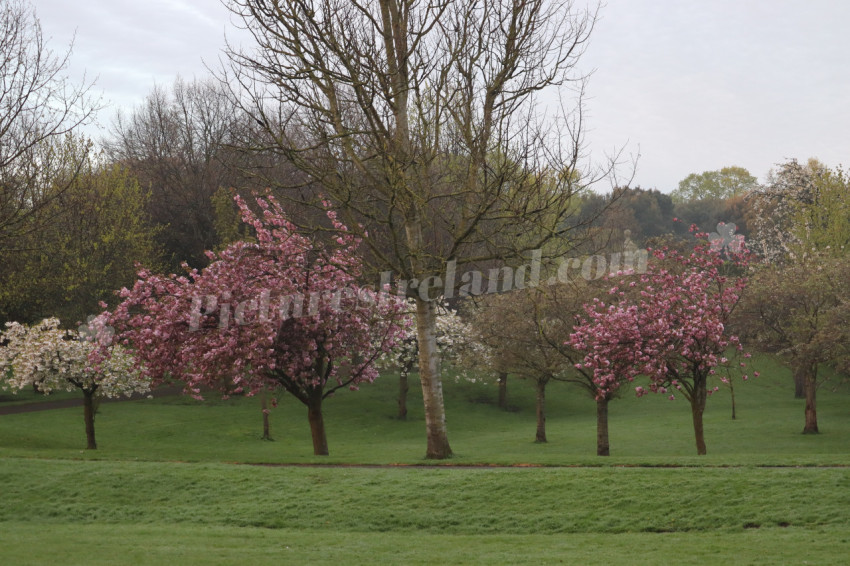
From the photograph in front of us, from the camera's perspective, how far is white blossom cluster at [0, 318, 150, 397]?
29438 mm

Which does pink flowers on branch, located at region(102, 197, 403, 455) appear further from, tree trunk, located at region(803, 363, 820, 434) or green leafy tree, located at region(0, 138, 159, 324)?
tree trunk, located at region(803, 363, 820, 434)

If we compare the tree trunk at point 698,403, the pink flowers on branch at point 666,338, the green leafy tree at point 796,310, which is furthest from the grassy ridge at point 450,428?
the green leafy tree at point 796,310

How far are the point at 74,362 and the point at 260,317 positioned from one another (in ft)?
30.5

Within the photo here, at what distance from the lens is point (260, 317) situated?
2495 cm

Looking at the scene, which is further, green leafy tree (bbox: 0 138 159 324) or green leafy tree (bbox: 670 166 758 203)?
green leafy tree (bbox: 670 166 758 203)

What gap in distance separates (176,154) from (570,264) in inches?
1710

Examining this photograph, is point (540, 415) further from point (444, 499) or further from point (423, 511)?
point (423, 511)

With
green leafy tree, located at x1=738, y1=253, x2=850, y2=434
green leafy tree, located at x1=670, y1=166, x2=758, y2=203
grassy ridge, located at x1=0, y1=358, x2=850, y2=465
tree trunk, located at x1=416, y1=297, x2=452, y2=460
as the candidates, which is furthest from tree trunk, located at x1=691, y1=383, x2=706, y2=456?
green leafy tree, located at x1=670, y1=166, x2=758, y2=203

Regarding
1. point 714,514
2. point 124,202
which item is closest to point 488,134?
point 714,514

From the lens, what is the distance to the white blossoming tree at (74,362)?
96.5ft

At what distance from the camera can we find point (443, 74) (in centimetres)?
2247

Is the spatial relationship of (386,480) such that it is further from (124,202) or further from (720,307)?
(124,202)

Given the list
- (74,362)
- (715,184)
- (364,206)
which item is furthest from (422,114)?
(715,184)

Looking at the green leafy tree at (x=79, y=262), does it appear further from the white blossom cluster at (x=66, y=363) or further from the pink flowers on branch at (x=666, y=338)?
the pink flowers on branch at (x=666, y=338)
